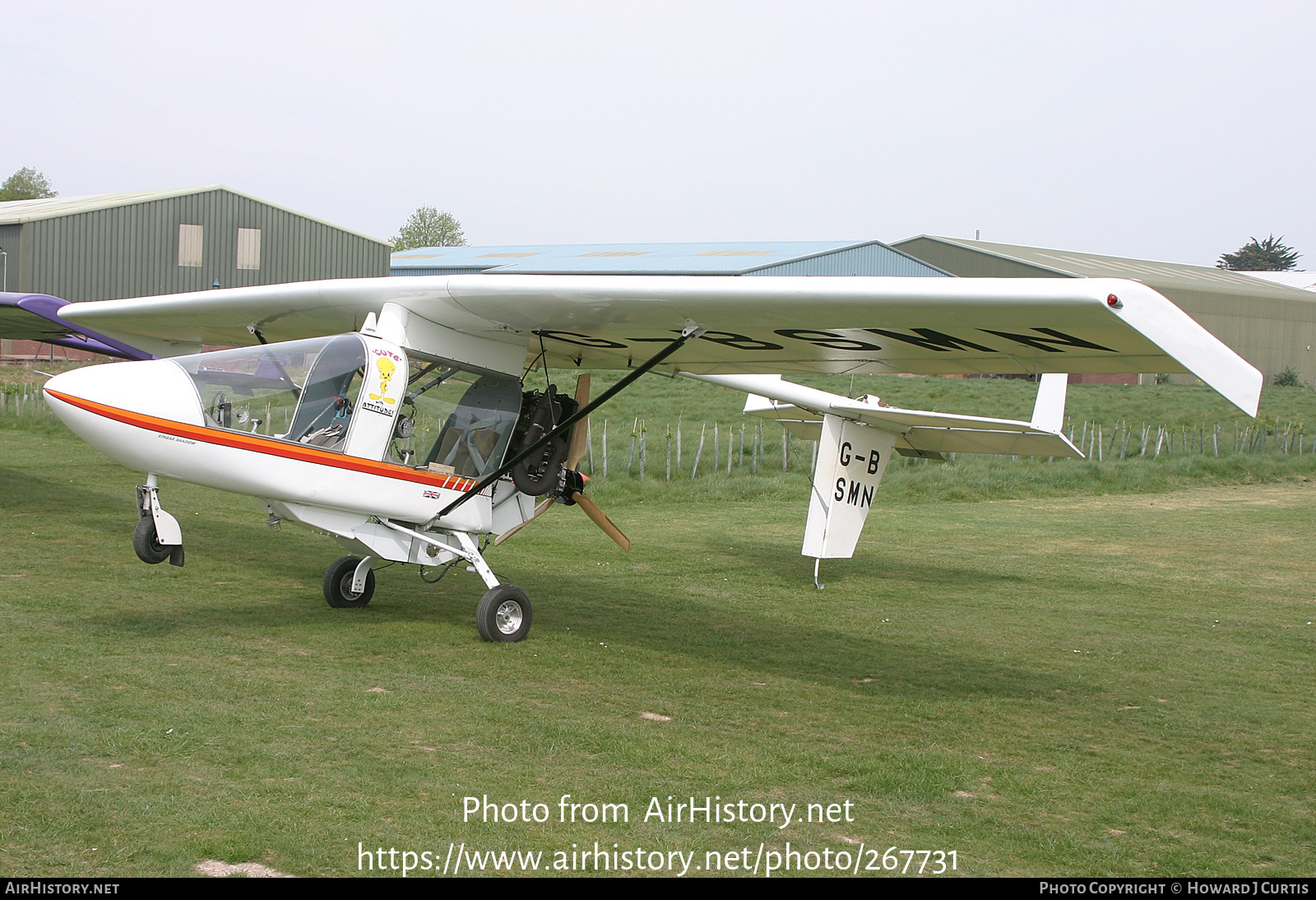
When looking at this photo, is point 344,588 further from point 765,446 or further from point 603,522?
point 765,446

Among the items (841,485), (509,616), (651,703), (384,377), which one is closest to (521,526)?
(509,616)

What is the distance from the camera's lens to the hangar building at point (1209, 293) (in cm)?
4956

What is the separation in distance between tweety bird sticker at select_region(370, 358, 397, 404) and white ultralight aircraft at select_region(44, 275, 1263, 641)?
15mm

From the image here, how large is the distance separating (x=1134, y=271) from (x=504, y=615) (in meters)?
52.6

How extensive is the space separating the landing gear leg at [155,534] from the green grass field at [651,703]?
0.65 metres

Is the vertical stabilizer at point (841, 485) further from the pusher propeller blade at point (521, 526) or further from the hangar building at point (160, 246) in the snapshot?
the hangar building at point (160, 246)

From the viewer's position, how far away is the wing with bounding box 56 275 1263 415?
5281 millimetres

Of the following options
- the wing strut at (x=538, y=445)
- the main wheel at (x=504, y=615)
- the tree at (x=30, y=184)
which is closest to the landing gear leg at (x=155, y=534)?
the wing strut at (x=538, y=445)

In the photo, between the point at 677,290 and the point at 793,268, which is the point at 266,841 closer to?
the point at 677,290

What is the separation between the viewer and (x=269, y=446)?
6879 millimetres

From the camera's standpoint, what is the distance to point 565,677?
22.8 feet

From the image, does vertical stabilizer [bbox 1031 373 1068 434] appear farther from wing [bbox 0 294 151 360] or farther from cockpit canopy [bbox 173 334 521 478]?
wing [bbox 0 294 151 360]

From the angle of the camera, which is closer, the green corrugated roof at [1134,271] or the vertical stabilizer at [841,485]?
the vertical stabilizer at [841,485]

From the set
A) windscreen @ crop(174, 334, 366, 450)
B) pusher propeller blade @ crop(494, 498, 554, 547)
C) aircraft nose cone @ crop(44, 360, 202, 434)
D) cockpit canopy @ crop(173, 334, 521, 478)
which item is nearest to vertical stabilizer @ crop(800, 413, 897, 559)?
pusher propeller blade @ crop(494, 498, 554, 547)
